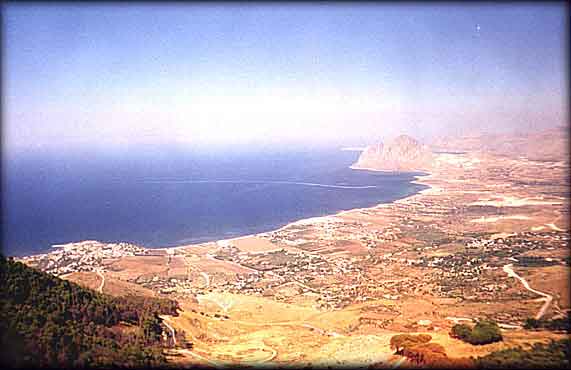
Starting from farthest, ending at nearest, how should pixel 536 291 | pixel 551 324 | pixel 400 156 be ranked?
pixel 400 156 < pixel 536 291 < pixel 551 324

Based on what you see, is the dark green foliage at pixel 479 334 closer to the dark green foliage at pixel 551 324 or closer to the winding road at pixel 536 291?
the dark green foliage at pixel 551 324

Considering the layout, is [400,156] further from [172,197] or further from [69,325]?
[69,325]

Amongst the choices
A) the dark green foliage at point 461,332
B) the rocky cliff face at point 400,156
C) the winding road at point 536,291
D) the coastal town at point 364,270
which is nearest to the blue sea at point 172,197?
the rocky cliff face at point 400,156

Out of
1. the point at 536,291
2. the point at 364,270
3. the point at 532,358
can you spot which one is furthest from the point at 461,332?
the point at 364,270

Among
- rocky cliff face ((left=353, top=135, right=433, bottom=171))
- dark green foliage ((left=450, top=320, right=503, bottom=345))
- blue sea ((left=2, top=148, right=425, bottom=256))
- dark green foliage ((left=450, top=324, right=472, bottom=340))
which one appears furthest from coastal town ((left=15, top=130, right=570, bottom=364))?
rocky cliff face ((left=353, top=135, right=433, bottom=171))

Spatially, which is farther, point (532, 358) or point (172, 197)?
point (172, 197)

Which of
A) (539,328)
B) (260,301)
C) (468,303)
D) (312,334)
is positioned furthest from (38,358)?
(468,303)

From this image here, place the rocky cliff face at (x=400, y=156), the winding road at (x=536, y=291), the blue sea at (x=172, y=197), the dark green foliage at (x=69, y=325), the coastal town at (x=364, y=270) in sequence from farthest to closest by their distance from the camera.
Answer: the rocky cliff face at (x=400, y=156) → the blue sea at (x=172, y=197) → the coastal town at (x=364, y=270) → the winding road at (x=536, y=291) → the dark green foliage at (x=69, y=325)

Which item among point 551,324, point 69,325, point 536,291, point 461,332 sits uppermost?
point 69,325
